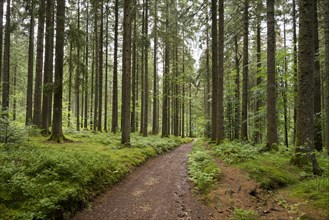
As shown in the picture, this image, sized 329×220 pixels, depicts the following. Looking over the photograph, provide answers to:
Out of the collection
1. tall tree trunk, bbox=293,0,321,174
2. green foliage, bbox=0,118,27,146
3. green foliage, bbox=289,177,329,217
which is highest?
tall tree trunk, bbox=293,0,321,174

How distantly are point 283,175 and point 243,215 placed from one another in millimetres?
2976

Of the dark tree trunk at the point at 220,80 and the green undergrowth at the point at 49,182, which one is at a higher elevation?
the dark tree trunk at the point at 220,80

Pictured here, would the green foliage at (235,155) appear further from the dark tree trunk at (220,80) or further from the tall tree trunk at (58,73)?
the tall tree trunk at (58,73)

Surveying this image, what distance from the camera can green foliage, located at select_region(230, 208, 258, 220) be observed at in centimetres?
460

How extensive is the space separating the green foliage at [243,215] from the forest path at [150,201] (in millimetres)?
476

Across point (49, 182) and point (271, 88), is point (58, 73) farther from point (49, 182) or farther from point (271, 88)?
point (271, 88)

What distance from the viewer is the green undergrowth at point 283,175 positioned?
5267 millimetres

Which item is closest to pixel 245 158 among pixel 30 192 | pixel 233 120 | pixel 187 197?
pixel 187 197

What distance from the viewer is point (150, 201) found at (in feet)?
20.0

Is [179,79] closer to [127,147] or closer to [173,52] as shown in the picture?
[173,52]

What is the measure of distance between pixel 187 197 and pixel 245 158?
12.4 ft

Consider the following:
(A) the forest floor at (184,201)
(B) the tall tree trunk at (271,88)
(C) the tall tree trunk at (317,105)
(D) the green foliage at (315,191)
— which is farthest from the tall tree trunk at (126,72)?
(C) the tall tree trunk at (317,105)

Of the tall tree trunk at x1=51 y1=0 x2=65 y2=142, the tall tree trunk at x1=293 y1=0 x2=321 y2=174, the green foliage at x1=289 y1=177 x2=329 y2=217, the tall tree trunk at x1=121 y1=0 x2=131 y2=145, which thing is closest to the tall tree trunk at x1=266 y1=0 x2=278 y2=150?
the tall tree trunk at x1=293 y1=0 x2=321 y2=174

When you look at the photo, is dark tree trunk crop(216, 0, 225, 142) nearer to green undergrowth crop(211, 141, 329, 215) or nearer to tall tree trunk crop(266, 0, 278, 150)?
tall tree trunk crop(266, 0, 278, 150)
